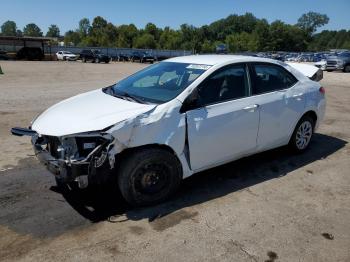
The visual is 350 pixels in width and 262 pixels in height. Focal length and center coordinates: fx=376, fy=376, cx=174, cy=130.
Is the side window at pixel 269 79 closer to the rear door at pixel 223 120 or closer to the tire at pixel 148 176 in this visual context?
the rear door at pixel 223 120

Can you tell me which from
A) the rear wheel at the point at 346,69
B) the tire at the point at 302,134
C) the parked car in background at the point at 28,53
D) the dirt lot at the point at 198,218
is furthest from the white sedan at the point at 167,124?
the parked car in background at the point at 28,53

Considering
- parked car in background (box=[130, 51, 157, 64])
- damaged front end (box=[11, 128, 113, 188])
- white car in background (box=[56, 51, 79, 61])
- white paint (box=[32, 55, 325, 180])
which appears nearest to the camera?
damaged front end (box=[11, 128, 113, 188])

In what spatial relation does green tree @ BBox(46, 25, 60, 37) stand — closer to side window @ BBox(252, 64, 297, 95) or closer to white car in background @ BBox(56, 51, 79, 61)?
white car in background @ BBox(56, 51, 79, 61)

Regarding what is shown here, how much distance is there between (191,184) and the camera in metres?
4.96

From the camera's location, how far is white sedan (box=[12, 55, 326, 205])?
12.4 feet

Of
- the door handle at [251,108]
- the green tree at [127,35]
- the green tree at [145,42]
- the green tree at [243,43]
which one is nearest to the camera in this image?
the door handle at [251,108]

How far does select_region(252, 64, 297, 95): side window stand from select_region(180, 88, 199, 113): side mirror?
41.3 inches

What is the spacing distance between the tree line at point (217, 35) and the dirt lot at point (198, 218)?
90421 mm

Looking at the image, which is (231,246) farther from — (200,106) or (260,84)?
(260,84)

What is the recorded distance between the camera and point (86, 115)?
404 centimetres

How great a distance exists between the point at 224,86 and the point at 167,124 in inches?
42.9

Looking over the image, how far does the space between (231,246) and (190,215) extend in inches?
27.4

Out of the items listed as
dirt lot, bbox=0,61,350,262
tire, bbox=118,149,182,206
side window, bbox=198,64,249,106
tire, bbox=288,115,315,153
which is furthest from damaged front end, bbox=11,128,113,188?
tire, bbox=288,115,315,153

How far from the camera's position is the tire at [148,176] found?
396cm
